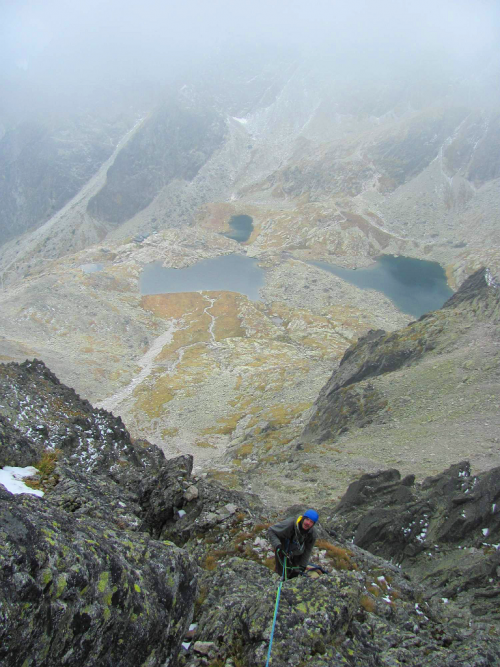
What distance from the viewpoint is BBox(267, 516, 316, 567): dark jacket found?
9258mm

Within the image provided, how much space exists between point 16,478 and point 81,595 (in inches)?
319

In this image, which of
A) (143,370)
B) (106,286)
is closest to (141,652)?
(143,370)

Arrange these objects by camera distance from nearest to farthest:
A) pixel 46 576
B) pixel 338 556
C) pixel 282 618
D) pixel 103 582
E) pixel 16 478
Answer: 1. pixel 46 576
2. pixel 103 582
3. pixel 282 618
4. pixel 16 478
5. pixel 338 556

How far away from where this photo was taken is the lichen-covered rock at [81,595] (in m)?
4.82

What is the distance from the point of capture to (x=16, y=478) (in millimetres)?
12055

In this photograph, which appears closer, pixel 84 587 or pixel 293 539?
pixel 84 587

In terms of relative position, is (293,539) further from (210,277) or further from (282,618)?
(210,277)

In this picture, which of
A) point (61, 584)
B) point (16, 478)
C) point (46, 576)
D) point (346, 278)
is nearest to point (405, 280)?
point (346, 278)

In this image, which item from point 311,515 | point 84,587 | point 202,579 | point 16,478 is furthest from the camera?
point 16,478

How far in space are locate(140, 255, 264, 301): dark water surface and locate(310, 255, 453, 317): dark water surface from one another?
23.6 m

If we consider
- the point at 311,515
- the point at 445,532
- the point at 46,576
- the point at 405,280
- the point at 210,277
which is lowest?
the point at 445,532

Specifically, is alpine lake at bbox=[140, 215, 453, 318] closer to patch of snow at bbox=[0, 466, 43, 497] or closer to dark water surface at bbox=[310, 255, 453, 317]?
dark water surface at bbox=[310, 255, 453, 317]

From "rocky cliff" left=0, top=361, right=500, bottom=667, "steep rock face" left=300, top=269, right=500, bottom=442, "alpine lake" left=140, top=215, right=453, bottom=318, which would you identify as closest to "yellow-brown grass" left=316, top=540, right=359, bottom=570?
"rocky cliff" left=0, top=361, right=500, bottom=667

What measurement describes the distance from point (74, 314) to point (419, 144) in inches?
6628
